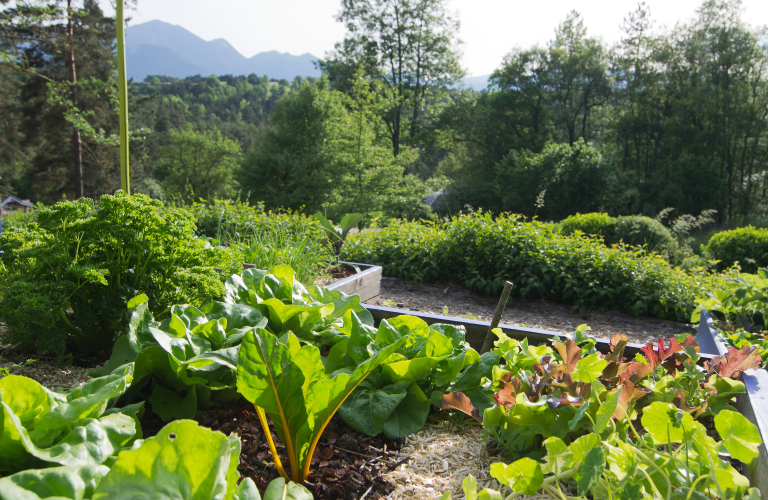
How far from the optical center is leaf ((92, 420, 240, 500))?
614 millimetres

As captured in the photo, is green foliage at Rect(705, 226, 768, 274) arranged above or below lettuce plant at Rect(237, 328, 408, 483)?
below

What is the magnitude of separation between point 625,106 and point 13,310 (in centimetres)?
3048

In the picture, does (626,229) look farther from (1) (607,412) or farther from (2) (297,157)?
(2) (297,157)

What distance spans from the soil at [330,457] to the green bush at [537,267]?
3.70 m

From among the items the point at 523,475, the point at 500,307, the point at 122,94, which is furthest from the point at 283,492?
the point at 122,94

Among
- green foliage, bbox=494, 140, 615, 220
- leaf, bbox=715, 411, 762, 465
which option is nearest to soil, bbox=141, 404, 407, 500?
leaf, bbox=715, 411, 762, 465

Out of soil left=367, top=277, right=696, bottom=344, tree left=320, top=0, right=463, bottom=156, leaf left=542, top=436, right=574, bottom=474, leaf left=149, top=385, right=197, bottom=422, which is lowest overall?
soil left=367, top=277, right=696, bottom=344

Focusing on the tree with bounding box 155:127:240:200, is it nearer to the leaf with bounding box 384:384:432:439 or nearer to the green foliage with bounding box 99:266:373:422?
the green foliage with bounding box 99:266:373:422

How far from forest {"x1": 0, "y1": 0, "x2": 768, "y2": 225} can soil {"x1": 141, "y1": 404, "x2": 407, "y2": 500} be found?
14.4m

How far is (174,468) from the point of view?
64 centimetres

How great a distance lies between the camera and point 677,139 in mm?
23094

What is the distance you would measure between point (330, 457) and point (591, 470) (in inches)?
28.6

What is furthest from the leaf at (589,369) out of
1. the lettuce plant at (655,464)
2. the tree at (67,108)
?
the tree at (67,108)

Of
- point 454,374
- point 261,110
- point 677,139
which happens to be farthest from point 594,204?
point 261,110
